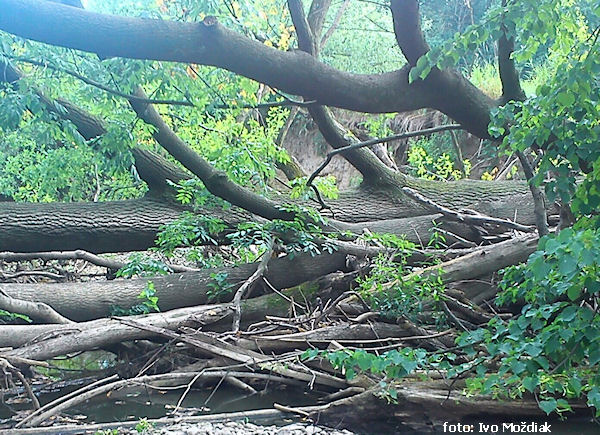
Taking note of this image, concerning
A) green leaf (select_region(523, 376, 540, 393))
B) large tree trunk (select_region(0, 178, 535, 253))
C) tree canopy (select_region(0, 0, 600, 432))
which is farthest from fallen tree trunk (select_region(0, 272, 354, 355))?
green leaf (select_region(523, 376, 540, 393))

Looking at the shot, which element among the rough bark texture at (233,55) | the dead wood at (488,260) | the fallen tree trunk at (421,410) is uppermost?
the rough bark texture at (233,55)

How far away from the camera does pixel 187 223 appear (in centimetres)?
647

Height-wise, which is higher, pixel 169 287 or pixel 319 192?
pixel 319 192

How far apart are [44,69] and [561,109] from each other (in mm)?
4479

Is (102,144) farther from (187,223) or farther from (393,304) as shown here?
(393,304)

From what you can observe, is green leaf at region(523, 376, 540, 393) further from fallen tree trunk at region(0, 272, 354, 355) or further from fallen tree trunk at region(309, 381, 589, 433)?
fallen tree trunk at region(0, 272, 354, 355)

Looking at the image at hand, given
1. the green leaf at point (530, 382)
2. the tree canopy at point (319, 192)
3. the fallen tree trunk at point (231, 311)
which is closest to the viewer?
the green leaf at point (530, 382)

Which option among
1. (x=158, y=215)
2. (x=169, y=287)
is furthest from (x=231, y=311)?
(x=158, y=215)

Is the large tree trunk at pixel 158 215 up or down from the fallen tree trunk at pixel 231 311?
up

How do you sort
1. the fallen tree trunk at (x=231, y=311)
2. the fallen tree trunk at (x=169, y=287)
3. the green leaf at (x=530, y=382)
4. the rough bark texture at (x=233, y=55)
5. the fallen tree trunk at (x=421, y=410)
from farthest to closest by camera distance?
the fallen tree trunk at (x=169, y=287)
the fallen tree trunk at (x=231, y=311)
the rough bark texture at (x=233, y=55)
the fallen tree trunk at (x=421, y=410)
the green leaf at (x=530, y=382)

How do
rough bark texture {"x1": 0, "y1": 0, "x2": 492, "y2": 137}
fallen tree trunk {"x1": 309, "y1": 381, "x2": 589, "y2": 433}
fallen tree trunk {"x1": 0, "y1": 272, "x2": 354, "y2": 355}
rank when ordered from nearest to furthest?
fallen tree trunk {"x1": 309, "y1": 381, "x2": 589, "y2": 433} < rough bark texture {"x1": 0, "y1": 0, "x2": 492, "y2": 137} < fallen tree trunk {"x1": 0, "y1": 272, "x2": 354, "y2": 355}

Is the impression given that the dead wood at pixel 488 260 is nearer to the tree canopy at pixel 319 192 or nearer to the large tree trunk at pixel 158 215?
the tree canopy at pixel 319 192

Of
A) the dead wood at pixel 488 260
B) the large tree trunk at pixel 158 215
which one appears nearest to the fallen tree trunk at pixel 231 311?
the large tree trunk at pixel 158 215

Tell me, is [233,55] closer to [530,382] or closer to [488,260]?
[488,260]
